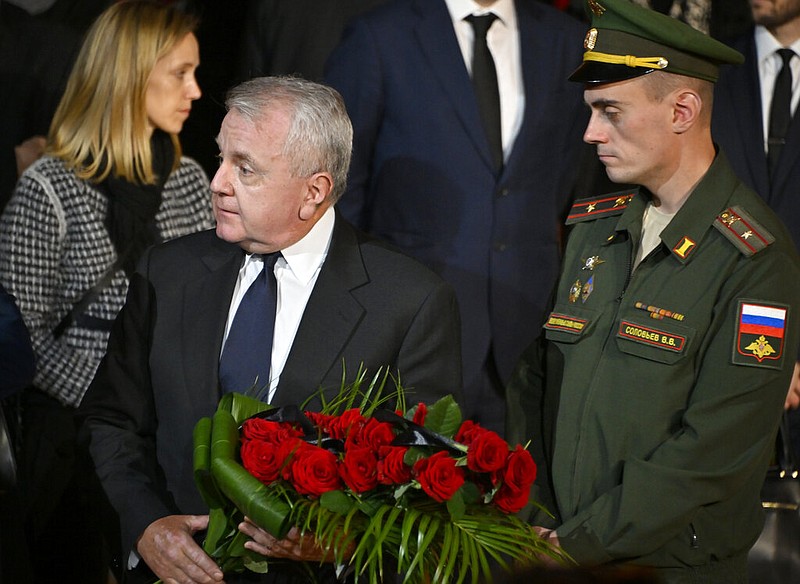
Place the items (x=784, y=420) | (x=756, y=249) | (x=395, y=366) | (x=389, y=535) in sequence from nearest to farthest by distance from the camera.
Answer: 1. (x=389, y=535)
2. (x=756, y=249)
3. (x=395, y=366)
4. (x=784, y=420)

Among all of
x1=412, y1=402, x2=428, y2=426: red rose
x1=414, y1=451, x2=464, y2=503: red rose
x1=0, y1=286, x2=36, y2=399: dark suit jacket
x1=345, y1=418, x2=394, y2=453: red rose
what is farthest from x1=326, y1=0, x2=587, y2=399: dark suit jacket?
x1=414, y1=451, x2=464, y2=503: red rose

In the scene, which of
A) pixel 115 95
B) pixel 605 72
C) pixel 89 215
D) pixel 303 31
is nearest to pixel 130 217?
pixel 89 215

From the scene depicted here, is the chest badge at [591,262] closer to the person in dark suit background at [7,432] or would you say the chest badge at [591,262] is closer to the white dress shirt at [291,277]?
the white dress shirt at [291,277]

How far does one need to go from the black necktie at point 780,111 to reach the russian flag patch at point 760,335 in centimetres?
155

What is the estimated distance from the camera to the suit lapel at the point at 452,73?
3.94 m


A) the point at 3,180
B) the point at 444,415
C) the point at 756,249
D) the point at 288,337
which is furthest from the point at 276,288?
the point at 3,180

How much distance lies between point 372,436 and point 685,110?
1.10 m

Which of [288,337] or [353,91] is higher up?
[353,91]

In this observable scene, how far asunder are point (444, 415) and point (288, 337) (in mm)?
579

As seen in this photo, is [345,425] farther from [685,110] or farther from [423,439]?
[685,110]

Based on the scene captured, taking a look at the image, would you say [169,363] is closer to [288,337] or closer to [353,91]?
[288,337]

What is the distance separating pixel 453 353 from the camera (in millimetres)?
2973

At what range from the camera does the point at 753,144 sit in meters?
4.12

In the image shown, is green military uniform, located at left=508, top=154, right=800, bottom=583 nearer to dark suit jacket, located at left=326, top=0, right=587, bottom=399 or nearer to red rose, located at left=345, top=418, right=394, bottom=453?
red rose, located at left=345, top=418, right=394, bottom=453
